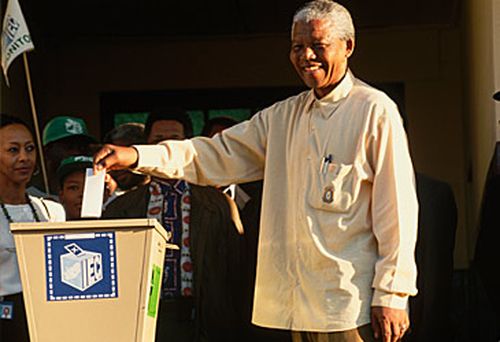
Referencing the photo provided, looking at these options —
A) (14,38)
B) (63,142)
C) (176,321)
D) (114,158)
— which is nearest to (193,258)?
(176,321)

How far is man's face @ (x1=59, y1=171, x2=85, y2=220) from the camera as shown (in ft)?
19.5

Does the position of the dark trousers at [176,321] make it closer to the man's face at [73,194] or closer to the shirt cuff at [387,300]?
the man's face at [73,194]

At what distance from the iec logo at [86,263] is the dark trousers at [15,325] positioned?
1149 mm

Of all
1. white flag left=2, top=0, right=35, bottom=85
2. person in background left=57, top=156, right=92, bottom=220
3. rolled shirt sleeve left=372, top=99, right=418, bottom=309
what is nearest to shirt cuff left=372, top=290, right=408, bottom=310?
rolled shirt sleeve left=372, top=99, right=418, bottom=309

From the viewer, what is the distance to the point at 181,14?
9.20 meters

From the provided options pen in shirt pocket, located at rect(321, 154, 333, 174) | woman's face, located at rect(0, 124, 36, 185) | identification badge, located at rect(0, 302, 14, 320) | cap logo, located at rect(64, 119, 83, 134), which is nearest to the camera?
pen in shirt pocket, located at rect(321, 154, 333, 174)

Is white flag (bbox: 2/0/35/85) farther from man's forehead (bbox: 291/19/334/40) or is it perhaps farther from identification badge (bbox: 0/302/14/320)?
man's forehead (bbox: 291/19/334/40)

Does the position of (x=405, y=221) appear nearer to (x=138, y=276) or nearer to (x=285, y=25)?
(x=138, y=276)

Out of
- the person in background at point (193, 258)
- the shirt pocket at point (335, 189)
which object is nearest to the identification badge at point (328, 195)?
the shirt pocket at point (335, 189)

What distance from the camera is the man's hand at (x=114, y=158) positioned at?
420cm

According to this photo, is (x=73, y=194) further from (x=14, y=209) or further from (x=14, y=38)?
(x=14, y=38)

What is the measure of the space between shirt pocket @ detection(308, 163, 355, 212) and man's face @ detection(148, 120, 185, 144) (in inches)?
69.4

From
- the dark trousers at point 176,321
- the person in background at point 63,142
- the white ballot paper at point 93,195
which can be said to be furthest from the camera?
the person in background at point 63,142

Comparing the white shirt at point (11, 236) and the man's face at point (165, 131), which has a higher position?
the man's face at point (165, 131)
